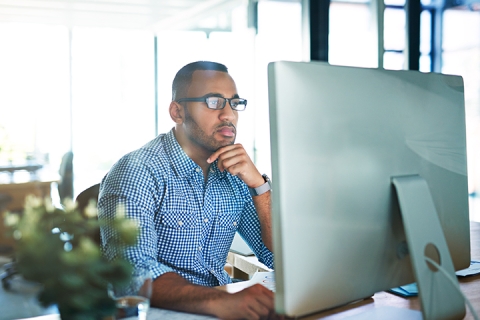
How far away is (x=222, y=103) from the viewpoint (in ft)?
5.31

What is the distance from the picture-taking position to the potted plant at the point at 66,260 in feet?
2.04

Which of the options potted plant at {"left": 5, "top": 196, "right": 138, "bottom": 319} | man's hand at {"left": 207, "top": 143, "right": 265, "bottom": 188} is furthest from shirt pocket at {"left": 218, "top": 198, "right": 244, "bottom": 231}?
potted plant at {"left": 5, "top": 196, "right": 138, "bottom": 319}

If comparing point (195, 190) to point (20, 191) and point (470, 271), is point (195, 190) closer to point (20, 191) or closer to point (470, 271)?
point (470, 271)

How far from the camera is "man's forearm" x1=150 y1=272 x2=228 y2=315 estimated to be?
957mm

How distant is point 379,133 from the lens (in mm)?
788

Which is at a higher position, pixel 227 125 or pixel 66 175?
pixel 227 125

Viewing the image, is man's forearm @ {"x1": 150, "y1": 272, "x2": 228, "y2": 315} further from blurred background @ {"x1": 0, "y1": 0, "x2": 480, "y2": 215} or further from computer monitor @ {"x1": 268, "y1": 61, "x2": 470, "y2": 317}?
blurred background @ {"x1": 0, "y1": 0, "x2": 480, "y2": 215}

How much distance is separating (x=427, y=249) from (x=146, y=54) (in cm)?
413

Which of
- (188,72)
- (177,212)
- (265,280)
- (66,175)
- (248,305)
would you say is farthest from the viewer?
(66,175)

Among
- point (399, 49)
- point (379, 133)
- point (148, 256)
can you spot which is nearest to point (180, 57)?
point (399, 49)

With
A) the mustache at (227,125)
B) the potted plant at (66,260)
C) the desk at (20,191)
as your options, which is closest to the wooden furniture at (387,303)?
the potted plant at (66,260)

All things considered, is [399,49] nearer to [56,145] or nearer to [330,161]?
[56,145]

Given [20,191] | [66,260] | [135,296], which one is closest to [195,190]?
[135,296]

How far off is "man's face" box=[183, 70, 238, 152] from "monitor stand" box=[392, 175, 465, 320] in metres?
0.83
